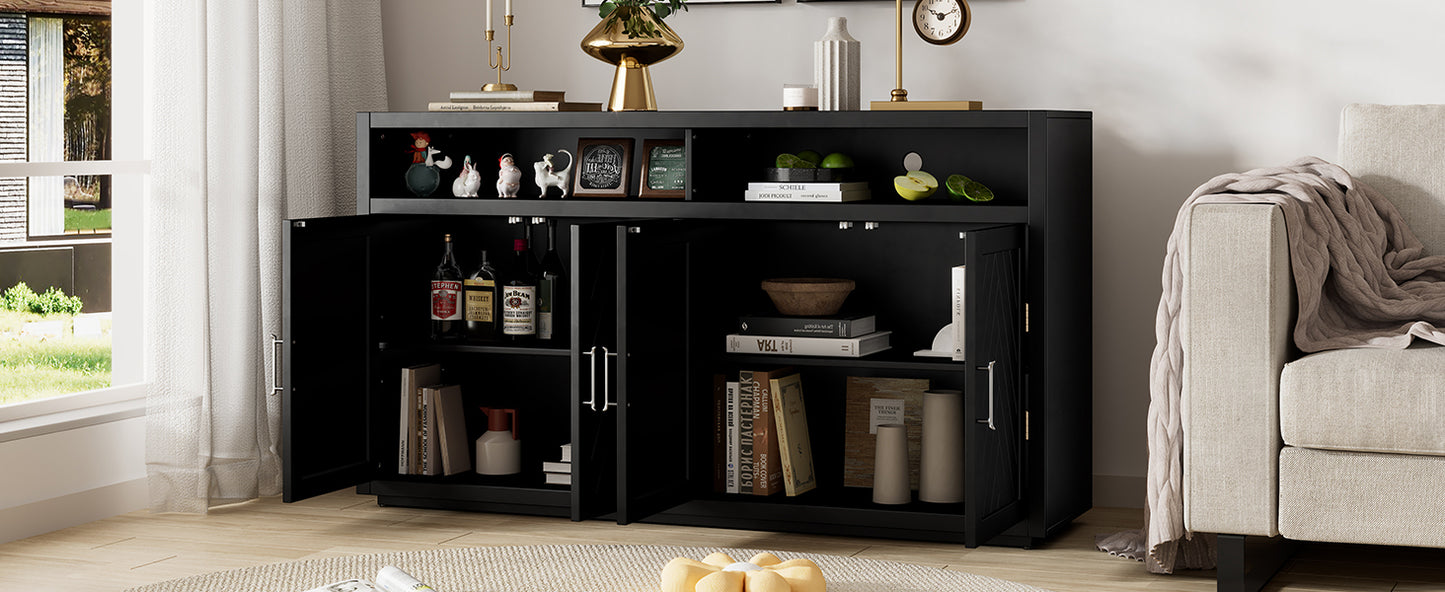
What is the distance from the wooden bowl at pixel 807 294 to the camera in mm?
3162

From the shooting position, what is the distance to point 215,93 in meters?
3.36

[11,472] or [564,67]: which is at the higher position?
[564,67]

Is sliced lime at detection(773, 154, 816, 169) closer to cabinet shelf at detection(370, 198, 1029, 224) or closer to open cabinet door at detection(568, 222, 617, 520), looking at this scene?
cabinet shelf at detection(370, 198, 1029, 224)

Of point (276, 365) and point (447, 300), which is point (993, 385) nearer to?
point (447, 300)

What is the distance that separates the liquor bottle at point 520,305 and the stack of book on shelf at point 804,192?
525mm

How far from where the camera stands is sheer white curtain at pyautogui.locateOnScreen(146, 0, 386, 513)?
10.9 feet

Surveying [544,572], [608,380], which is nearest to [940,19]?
[608,380]

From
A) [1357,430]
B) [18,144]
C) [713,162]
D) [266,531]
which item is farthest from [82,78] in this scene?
[1357,430]

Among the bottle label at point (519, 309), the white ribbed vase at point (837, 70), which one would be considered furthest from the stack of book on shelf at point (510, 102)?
the white ribbed vase at point (837, 70)

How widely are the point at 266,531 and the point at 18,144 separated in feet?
3.47

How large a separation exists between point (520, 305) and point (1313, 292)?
1613 millimetres

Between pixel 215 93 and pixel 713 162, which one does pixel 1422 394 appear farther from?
pixel 215 93

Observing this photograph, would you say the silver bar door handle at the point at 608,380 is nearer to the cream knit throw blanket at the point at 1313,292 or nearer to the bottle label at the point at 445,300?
the bottle label at the point at 445,300

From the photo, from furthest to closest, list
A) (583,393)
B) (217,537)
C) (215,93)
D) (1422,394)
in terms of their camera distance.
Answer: (215,93) → (217,537) → (583,393) → (1422,394)
